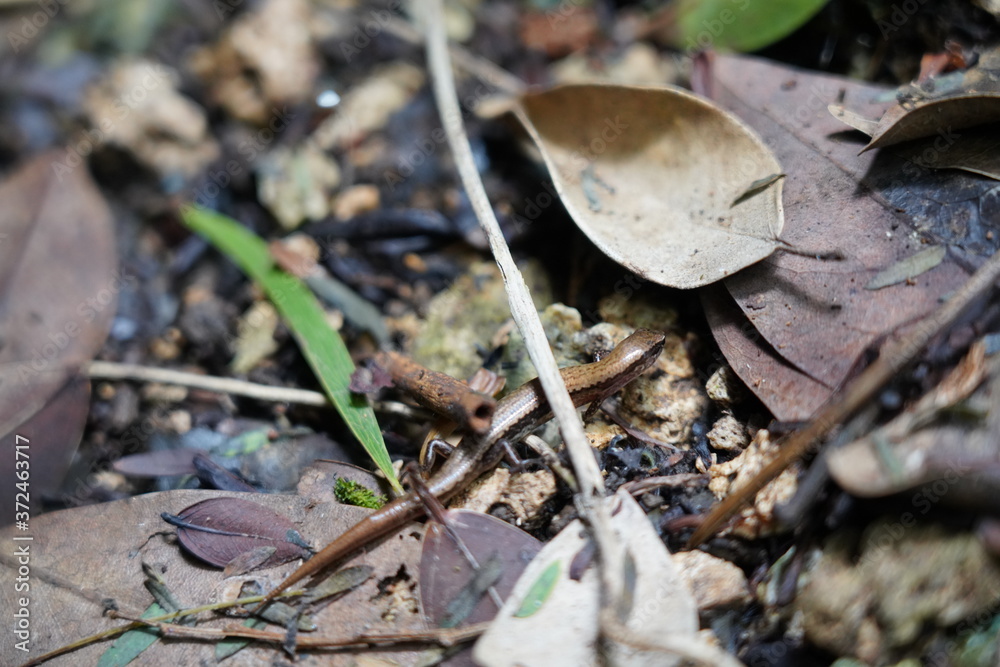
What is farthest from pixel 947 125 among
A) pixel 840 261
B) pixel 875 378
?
pixel 875 378

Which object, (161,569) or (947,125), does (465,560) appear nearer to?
(161,569)

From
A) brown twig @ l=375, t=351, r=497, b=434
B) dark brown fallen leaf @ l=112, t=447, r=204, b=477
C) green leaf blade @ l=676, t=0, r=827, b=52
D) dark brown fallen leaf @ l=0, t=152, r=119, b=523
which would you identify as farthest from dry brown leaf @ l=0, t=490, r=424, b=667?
green leaf blade @ l=676, t=0, r=827, b=52

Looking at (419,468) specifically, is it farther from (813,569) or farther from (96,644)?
(813,569)

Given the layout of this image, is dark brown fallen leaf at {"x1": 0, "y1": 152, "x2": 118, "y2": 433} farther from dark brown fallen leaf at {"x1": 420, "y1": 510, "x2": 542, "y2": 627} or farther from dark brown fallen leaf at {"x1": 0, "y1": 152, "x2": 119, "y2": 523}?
dark brown fallen leaf at {"x1": 420, "y1": 510, "x2": 542, "y2": 627}

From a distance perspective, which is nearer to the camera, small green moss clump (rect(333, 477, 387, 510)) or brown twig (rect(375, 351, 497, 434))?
small green moss clump (rect(333, 477, 387, 510))

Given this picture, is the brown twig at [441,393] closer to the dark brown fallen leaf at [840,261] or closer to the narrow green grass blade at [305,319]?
the narrow green grass blade at [305,319]

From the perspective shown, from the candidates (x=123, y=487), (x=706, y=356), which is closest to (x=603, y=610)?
(x=706, y=356)

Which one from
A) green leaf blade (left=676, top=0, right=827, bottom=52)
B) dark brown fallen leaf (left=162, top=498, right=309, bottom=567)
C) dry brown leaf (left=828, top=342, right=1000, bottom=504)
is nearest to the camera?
dry brown leaf (left=828, top=342, right=1000, bottom=504)
